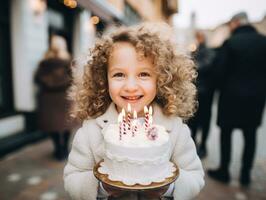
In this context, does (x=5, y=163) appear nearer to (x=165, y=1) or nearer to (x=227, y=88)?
(x=227, y=88)

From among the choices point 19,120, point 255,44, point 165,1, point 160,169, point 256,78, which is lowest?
point 19,120

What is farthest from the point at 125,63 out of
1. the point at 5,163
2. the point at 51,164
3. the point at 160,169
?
the point at 5,163

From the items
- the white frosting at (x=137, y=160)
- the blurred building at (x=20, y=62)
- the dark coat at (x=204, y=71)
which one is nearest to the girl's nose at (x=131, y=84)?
the white frosting at (x=137, y=160)

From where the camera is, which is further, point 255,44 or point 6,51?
point 6,51

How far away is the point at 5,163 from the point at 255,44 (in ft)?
13.2

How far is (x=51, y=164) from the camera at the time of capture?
4.50 m

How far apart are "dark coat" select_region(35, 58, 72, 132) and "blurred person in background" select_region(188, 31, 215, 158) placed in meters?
2.12

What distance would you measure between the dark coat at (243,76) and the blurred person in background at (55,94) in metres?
2.35

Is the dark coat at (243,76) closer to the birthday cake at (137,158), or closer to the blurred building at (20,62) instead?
the birthday cake at (137,158)

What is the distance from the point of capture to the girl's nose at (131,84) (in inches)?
56.6

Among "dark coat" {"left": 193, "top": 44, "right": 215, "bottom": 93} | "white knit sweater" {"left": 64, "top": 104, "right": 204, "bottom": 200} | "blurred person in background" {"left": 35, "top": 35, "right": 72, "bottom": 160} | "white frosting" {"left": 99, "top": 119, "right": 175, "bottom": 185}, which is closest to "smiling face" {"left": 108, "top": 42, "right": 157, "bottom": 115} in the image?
"white knit sweater" {"left": 64, "top": 104, "right": 204, "bottom": 200}

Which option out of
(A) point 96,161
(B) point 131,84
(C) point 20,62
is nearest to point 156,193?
(A) point 96,161

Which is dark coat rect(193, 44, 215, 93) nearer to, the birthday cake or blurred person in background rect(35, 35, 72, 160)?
blurred person in background rect(35, 35, 72, 160)

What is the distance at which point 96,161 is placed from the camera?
1524 mm
